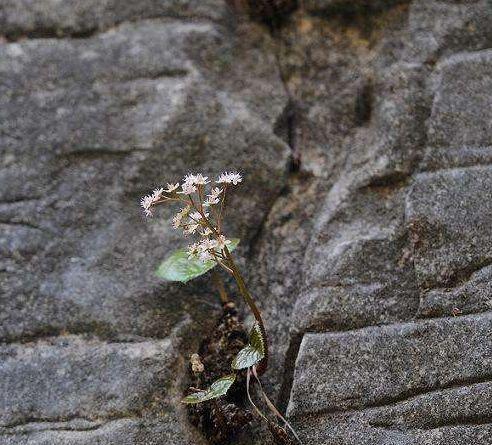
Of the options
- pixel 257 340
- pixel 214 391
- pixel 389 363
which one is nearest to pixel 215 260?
pixel 257 340

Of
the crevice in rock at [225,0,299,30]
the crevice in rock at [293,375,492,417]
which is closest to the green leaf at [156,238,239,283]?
the crevice in rock at [293,375,492,417]

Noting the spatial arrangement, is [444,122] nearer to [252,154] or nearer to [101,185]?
[252,154]

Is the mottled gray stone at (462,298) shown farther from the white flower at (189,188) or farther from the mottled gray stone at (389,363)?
the white flower at (189,188)

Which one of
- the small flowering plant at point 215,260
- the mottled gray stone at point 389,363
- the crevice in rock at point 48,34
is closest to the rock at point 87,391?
the small flowering plant at point 215,260

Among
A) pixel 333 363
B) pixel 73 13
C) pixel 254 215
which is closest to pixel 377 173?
pixel 254 215

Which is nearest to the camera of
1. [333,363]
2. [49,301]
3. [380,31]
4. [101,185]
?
[333,363]

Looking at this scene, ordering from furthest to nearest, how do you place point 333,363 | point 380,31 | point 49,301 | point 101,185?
point 380,31 < point 101,185 < point 49,301 < point 333,363
